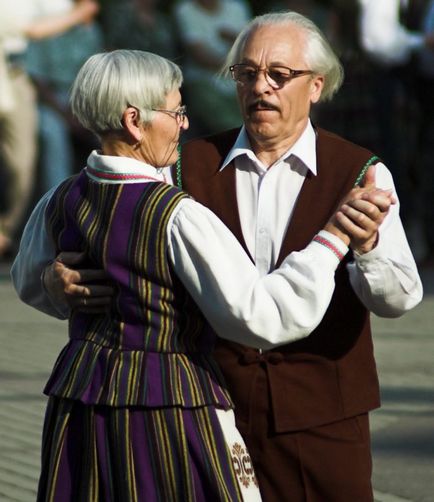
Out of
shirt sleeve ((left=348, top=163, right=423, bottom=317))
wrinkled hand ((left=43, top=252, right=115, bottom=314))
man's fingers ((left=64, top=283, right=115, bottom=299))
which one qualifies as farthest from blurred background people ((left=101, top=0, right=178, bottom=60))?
man's fingers ((left=64, top=283, right=115, bottom=299))

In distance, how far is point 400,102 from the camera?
11094 mm

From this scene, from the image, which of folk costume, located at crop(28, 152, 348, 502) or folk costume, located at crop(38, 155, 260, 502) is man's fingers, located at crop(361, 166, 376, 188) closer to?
folk costume, located at crop(28, 152, 348, 502)

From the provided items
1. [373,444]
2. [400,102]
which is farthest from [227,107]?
[373,444]

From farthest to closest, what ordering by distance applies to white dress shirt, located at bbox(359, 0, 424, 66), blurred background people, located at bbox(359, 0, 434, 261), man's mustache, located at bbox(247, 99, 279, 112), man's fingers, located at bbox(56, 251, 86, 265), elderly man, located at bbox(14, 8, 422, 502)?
blurred background people, located at bbox(359, 0, 434, 261) → white dress shirt, located at bbox(359, 0, 424, 66) → man's mustache, located at bbox(247, 99, 279, 112) → elderly man, located at bbox(14, 8, 422, 502) → man's fingers, located at bbox(56, 251, 86, 265)

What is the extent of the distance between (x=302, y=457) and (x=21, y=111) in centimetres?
797

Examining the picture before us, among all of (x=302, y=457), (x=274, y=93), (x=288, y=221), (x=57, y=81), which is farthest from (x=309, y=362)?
(x=57, y=81)

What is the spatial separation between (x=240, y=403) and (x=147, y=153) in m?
0.71

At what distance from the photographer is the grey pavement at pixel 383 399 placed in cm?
562

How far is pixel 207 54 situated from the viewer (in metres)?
11.6

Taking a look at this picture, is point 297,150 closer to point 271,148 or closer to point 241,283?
point 271,148

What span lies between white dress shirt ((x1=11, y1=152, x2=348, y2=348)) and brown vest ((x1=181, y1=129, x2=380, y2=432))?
0.40m

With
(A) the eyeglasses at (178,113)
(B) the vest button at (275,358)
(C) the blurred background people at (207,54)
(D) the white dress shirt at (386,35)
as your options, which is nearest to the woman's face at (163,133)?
(A) the eyeglasses at (178,113)

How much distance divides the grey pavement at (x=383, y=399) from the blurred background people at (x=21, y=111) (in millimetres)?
1781

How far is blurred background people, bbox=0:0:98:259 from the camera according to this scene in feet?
36.5
